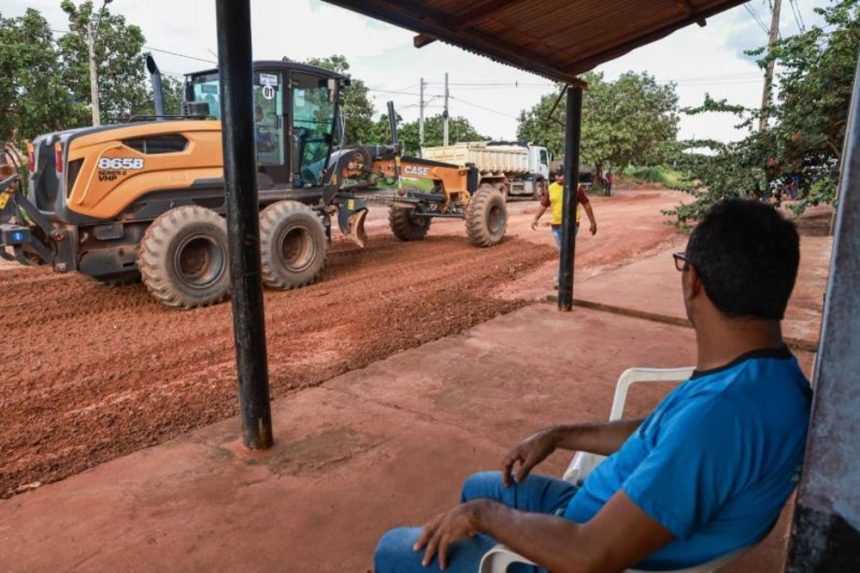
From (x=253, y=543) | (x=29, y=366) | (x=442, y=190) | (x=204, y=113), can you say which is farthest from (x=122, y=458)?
(x=442, y=190)

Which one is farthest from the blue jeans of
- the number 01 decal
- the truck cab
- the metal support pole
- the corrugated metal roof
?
the truck cab

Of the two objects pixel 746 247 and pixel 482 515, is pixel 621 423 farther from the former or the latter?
pixel 746 247

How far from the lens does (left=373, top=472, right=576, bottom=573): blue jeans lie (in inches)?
60.7

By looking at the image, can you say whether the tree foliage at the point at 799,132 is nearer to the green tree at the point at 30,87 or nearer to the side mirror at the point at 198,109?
the side mirror at the point at 198,109

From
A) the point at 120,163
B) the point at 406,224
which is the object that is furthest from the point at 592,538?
the point at 406,224

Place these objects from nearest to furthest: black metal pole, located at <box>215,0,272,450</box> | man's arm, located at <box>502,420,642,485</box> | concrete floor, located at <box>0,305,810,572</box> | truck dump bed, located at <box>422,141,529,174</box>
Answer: man's arm, located at <box>502,420,642,485</box>, concrete floor, located at <box>0,305,810,572</box>, black metal pole, located at <box>215,0,272,450</box>, truck dump bed, located at <box>422,141,529,174</box>

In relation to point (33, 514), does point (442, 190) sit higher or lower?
higher

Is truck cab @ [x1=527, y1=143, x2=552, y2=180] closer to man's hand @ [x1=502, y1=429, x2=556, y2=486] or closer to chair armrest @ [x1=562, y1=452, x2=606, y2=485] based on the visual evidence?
chair armrest @ [x1=562, y1=452, x2=606, y2=485]

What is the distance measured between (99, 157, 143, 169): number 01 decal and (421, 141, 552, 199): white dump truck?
15250 mm

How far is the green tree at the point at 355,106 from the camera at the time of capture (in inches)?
1124

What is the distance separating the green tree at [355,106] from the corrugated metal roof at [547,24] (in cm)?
2360

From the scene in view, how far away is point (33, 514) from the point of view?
108 inches

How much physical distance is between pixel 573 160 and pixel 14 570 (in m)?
5.41

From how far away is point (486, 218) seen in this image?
39.6 feet
